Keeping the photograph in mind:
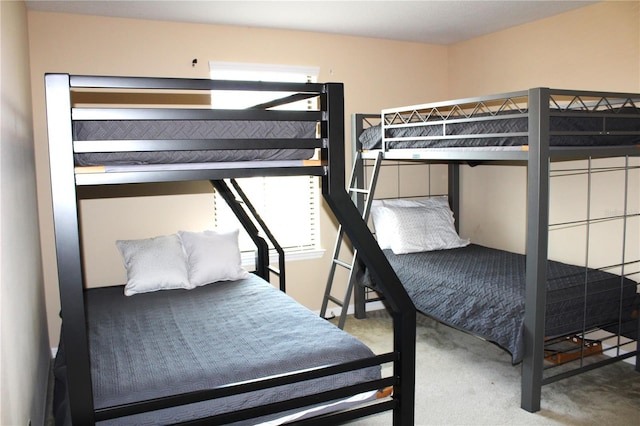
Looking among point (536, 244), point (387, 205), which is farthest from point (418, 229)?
point (536, 244)

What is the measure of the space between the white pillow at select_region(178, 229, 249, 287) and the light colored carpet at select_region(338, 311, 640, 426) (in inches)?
48.1

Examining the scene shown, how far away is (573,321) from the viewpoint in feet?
10.6

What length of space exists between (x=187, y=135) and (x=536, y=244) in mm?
1939

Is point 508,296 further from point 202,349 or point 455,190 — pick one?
point 455,190

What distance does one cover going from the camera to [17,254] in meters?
2.37

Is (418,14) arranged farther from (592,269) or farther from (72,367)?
(72,367)

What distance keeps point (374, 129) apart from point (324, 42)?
93 cm

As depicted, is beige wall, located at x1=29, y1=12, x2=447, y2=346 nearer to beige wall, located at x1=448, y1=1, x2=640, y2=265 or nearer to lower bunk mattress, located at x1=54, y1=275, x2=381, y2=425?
beige wall, located at x1=448, y1=1, x2=640, y2=265

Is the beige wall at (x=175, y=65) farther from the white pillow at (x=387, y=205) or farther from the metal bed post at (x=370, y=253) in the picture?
the metal bed post at (x=370, y=253)

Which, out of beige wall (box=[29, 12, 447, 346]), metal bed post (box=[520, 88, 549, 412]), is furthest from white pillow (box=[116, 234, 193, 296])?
metal bed post (box=[520, 88, 549, 412])

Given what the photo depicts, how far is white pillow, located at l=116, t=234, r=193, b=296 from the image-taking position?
3.65 meters

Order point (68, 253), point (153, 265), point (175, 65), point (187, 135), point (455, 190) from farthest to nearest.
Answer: point (455, 190)
point (175, 65)
point (153, 265)
point (187, 135)
point (68, 253)

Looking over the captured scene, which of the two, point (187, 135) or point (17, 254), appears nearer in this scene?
point (187, 135)

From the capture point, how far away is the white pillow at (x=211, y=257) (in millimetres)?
3770
